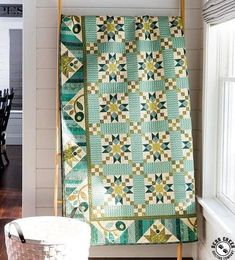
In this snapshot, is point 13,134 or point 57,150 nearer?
point 57,150

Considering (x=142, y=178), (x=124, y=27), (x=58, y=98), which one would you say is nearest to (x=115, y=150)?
(x=142, y=178)

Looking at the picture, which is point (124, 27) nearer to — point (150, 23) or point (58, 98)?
point (150, 23)

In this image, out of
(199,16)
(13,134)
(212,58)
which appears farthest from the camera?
(13,134)

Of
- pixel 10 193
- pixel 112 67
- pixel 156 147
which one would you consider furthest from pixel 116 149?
pixel 10 193

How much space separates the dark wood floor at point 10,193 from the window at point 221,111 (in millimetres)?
1668

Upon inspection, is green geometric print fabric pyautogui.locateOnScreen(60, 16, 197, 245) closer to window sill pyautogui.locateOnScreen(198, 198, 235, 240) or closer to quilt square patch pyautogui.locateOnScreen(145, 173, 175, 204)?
quilt square patch pyautogui.locateOnScreen(145, 173, 175, 204)

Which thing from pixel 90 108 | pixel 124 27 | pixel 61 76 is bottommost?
pixel 90 108

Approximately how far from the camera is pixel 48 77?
3.69 meters

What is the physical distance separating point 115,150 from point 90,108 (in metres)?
0.33

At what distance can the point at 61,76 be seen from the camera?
3.47m

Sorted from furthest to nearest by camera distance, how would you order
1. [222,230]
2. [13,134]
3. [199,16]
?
[13,134] < [199,16] < [222,230]

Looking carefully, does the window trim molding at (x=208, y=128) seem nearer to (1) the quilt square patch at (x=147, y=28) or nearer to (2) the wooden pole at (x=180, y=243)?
(2) the wooden pole at (x=180, y=243)

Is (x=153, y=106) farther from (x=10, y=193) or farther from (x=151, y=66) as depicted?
(x=10, y=193)

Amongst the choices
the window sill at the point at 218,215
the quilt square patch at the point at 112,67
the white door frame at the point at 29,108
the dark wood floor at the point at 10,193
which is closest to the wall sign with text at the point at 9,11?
the dark wood floor at the point at 10,193
